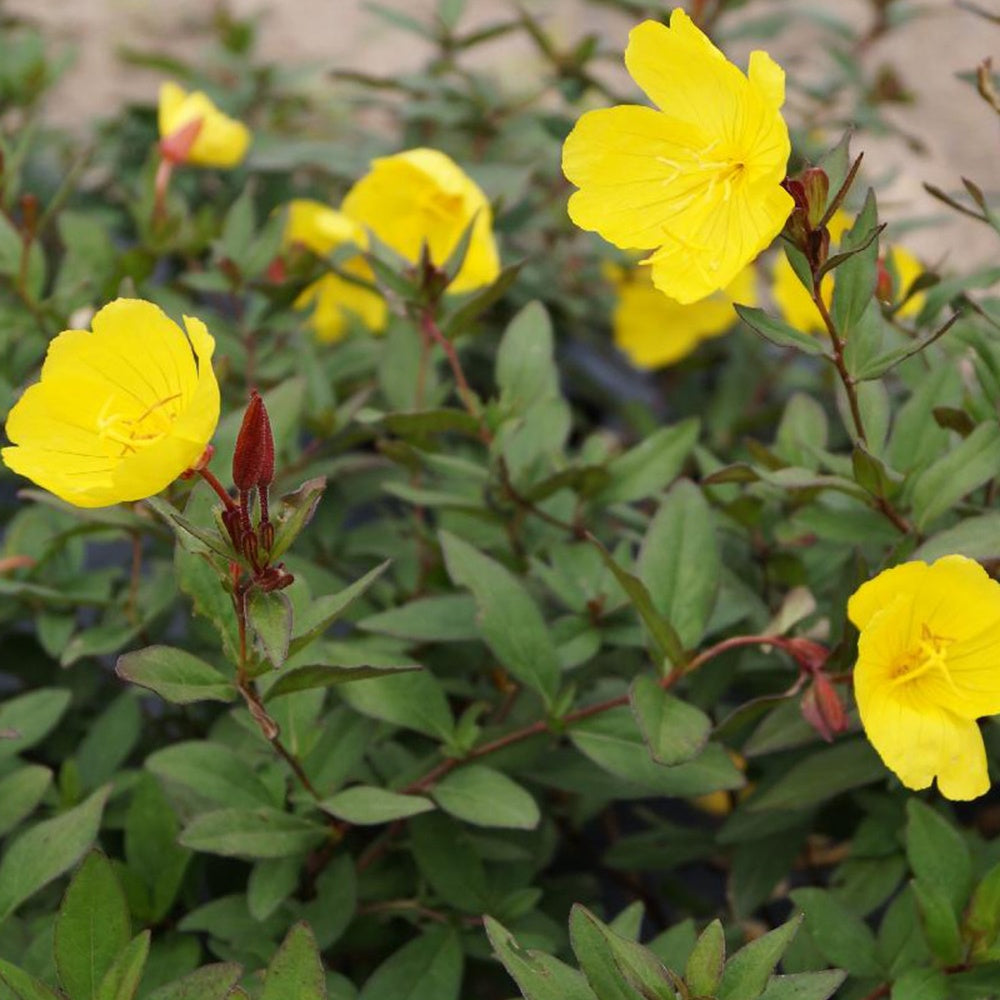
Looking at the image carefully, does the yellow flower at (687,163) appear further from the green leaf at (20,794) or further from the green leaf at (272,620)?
the green leaf at (20,794)

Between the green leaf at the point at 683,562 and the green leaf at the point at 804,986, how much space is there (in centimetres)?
27

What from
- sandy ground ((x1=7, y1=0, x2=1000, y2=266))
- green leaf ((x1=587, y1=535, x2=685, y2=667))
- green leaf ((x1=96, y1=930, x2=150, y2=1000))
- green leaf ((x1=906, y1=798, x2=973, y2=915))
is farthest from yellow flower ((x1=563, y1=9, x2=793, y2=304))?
sandy ground ((x1=7, y1=0, x2=1000, y2=266))

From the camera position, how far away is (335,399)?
1.41m

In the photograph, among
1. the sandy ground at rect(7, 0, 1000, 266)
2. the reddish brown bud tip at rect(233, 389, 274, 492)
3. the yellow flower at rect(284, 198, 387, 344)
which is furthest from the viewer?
the sandy ground at rect(7, 0, 1000, 266)

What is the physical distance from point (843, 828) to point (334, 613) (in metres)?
0.60

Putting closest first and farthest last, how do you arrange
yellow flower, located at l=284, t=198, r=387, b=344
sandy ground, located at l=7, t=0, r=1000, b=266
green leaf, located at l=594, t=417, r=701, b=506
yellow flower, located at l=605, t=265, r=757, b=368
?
green leaf, located at l=594, t=417, r=701, b=506 < yellow flower, located at l=284, t=198, r=387, b=344 < yellow flower, located at l=605, t=265, r=757, b=368 < sandy ground, located at l=7, t=0, r=1000, b=266

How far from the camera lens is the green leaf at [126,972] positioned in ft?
2.58

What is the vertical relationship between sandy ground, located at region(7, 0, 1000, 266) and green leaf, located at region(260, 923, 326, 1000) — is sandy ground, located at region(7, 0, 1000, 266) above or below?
below

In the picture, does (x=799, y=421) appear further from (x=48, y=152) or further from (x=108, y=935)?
(x=48, y=152)

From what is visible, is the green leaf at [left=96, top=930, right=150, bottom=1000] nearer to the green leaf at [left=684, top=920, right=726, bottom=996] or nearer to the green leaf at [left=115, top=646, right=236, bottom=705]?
the green leaf at [left=115, top=646, right=236, bottom=705]

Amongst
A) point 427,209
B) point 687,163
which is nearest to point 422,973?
point 687,163

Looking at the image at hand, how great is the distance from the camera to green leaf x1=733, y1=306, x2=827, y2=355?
847 mm

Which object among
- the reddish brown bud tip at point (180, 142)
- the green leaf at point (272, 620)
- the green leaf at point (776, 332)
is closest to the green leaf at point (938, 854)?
the green leaf at point (776, 332)

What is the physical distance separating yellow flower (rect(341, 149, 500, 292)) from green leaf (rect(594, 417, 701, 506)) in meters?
0.23
